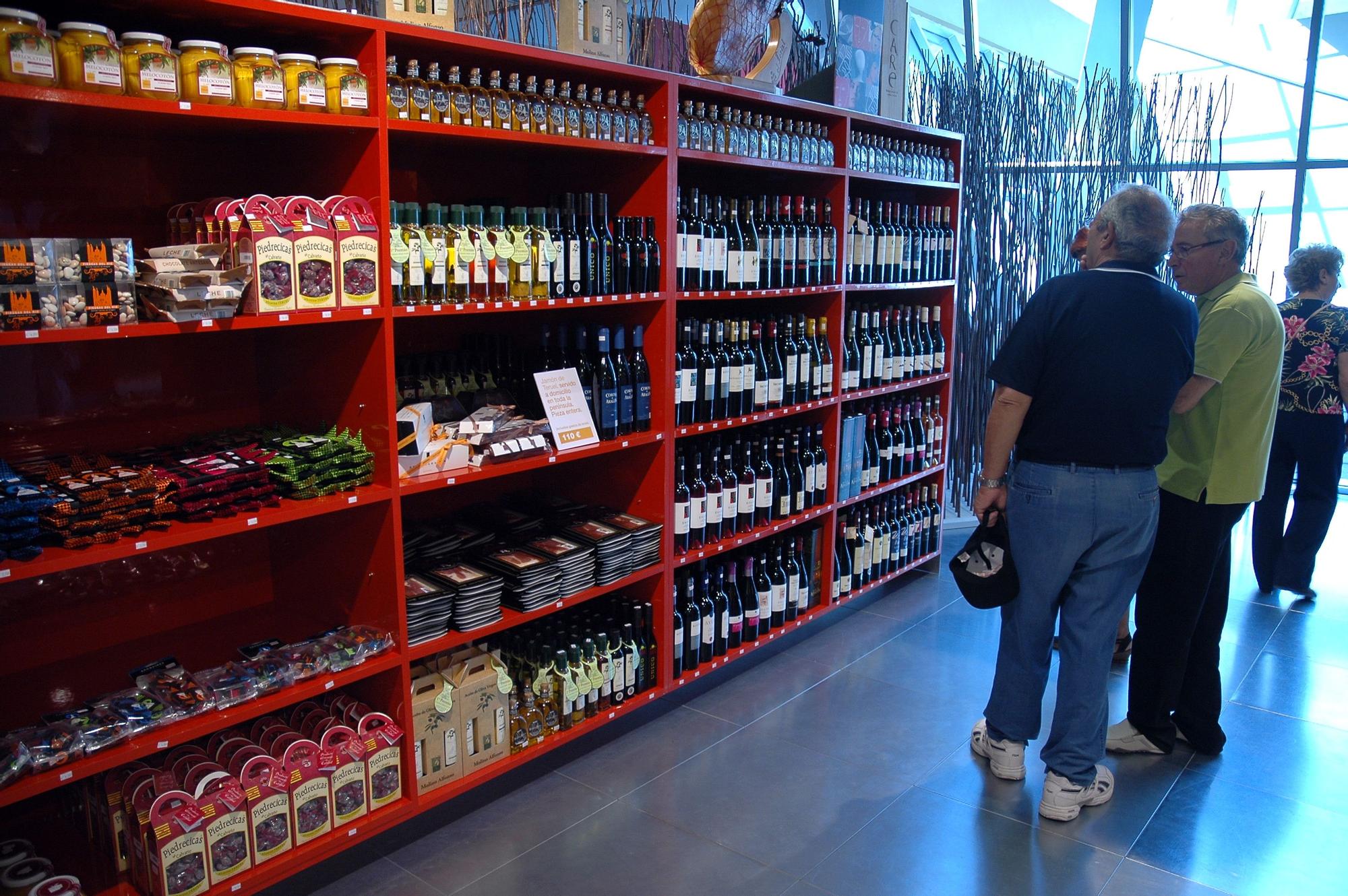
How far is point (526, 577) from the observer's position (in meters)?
3.06

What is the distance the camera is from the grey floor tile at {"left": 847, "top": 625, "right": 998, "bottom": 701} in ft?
12.9

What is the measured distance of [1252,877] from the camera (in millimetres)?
2752

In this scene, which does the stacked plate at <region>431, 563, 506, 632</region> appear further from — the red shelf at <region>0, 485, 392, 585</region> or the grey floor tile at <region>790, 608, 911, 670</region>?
the grey floor tile at <region>790, 608, 911, 670</region>

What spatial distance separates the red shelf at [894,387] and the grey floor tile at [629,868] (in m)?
2.26

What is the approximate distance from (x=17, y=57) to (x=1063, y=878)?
3334 millimetres

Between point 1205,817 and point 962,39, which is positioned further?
point 962,39

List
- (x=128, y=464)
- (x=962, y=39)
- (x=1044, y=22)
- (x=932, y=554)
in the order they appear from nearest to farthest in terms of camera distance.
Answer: (x=128, y=464) < (x=932, y=554) < (x=962, y=39) < (x=1044, y=22)

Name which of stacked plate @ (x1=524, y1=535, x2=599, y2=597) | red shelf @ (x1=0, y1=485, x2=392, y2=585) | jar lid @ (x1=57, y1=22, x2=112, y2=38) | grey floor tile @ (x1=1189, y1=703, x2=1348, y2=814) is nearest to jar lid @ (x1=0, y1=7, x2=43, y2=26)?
jar lid @ (x1=57, y1=22, x2=112, y2=38)

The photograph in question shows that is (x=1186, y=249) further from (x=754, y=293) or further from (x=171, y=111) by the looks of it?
(x=171, y=111)

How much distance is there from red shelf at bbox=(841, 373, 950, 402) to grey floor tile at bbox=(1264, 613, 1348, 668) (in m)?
2.04

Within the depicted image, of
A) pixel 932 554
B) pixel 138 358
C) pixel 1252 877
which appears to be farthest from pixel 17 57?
pixel 932 554

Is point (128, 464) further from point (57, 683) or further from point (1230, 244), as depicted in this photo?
point (1230, 244)

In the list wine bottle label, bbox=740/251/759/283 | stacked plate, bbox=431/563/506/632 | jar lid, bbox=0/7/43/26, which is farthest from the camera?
wine bottle label, bbox=740/251/759/283

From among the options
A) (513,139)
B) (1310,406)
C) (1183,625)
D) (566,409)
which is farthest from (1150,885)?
(1310,406)
